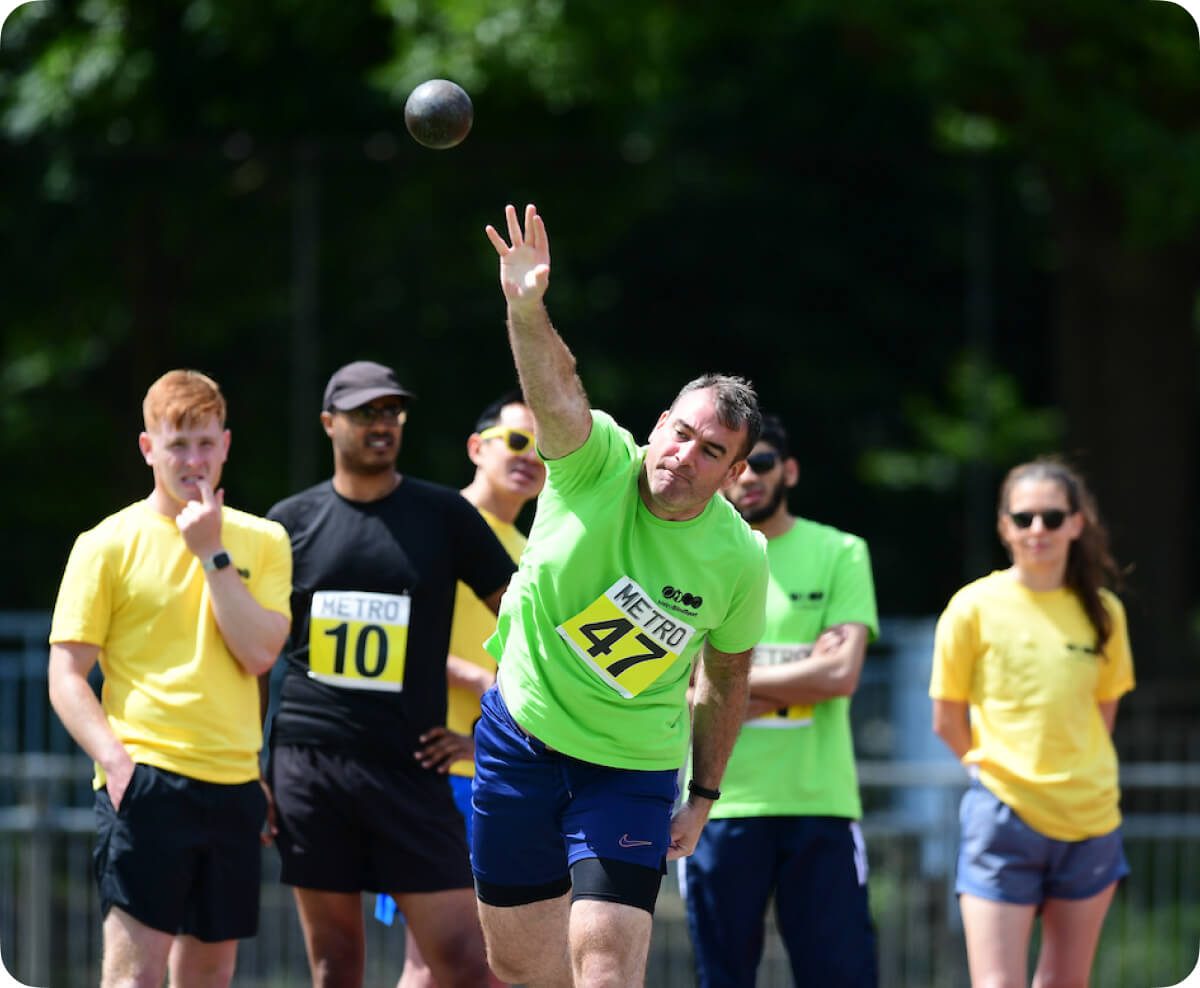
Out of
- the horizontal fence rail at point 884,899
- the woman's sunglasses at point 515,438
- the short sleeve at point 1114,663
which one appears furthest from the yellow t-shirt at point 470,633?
the horizontal fence rail at point 884,899

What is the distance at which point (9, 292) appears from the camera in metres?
13.0

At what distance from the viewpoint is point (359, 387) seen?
5.46 meters

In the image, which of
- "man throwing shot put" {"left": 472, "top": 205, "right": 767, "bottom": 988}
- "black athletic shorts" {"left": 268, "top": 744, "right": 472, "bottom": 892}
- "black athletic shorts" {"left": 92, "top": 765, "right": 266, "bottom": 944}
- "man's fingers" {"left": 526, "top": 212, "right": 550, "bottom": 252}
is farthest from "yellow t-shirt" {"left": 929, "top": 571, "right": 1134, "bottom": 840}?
"black athletic shorts" {"left": 92, "top": 765, "right": 266, "bottom": 944}

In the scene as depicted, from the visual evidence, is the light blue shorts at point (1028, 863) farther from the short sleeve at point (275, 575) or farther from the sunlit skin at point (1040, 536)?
the short sleeve at point (275, 575)

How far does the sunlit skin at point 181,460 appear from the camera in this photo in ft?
16.3

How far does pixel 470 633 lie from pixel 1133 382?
24.5 feet

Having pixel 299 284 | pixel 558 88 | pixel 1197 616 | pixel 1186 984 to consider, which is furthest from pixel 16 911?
pixel 1197 616

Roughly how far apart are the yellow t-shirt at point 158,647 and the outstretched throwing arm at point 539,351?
1.34 m

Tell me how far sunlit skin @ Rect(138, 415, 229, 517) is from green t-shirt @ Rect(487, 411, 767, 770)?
1.12 metres

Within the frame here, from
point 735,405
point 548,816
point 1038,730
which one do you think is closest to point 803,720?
point 1038,730

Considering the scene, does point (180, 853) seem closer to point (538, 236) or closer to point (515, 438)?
point (515, 438)

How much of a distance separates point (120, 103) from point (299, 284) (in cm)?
263

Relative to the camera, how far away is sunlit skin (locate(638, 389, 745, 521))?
4.27 metres

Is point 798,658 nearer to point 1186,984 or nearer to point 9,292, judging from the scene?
point 1186,984
